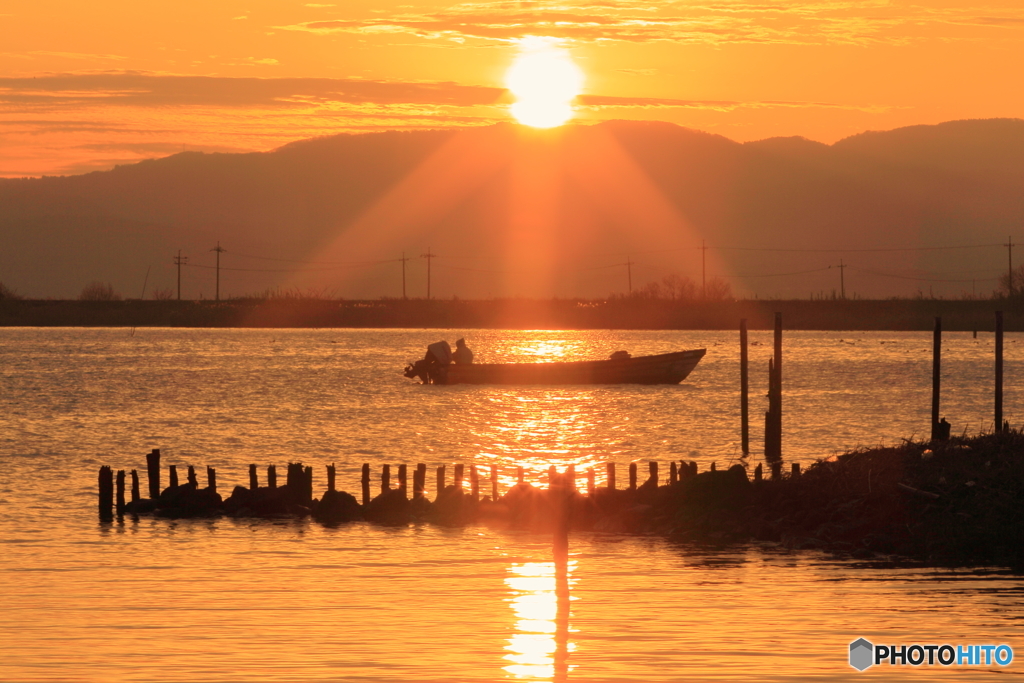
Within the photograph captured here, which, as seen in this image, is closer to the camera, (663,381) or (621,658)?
(621,658)

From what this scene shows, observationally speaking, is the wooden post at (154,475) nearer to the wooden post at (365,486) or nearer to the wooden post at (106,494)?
the wooden post at (106,494)

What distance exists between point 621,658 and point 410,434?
32.6 metres

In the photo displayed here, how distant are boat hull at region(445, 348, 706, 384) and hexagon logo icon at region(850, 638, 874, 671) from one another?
54.2 meters

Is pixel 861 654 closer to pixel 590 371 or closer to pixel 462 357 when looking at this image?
pixel 462 357

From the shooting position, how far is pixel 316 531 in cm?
2475

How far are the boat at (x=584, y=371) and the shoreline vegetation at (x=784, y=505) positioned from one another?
143 feet

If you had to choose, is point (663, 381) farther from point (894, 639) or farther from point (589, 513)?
point (894, 639)

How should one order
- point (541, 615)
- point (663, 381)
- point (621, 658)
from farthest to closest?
point (663, 381) → point (541, 615) → point (621, 658)

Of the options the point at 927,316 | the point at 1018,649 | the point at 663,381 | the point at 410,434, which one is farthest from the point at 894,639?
the point at 927,316

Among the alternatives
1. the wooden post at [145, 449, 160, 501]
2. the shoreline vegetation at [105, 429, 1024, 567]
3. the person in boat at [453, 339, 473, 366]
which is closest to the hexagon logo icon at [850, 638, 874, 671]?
the shoreline vegetation at [105, 429, 1024, 567]

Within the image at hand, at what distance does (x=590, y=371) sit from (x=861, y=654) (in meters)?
57.7

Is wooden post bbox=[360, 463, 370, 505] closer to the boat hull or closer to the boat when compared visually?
the boat

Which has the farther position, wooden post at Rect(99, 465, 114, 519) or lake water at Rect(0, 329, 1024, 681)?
wooden post at Rect(99, 465, 114, 519)

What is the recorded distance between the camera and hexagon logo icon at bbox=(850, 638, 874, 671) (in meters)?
14.9
